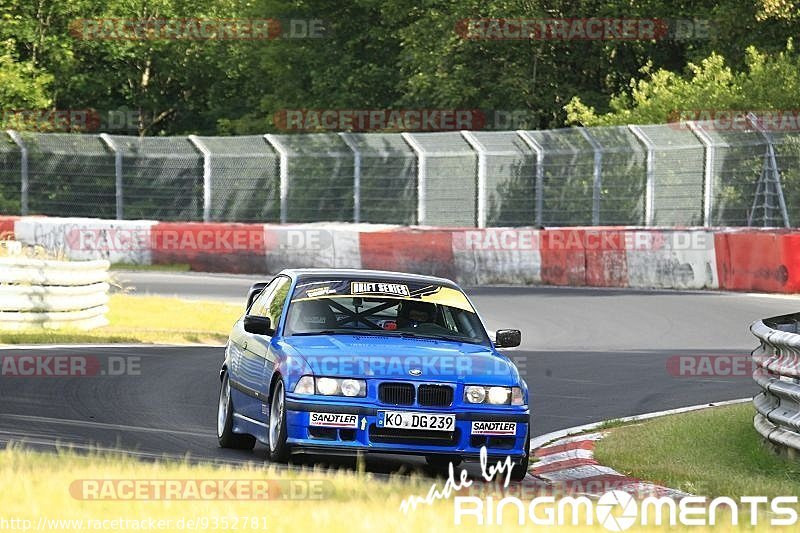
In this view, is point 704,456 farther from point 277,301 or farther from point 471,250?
point 471,250

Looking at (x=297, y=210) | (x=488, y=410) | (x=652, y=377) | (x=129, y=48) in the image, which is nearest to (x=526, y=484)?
(x=488, y=410)

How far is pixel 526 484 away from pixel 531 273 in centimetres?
1952

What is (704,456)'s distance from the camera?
38.5 ft

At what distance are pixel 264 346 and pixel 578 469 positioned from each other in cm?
228

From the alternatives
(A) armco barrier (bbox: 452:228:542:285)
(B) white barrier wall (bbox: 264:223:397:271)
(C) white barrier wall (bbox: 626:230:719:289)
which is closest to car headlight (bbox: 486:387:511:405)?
(C) white barrier wall (bbox: 626:230:719:289)

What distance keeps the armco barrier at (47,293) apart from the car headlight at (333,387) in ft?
35.0

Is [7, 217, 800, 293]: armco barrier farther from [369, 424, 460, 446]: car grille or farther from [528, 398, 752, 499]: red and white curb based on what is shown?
[369, 424, 460, 446]: car grille

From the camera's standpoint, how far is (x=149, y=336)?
21.1 metres

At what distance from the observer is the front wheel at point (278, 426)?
34.0 feet

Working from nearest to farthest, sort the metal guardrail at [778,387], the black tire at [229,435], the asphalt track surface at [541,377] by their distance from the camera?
the metal guardrail at [778,387] → the black tire at [229,435] → the asphalt track surface at [541,377]

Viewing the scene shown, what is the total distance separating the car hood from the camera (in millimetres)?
10422

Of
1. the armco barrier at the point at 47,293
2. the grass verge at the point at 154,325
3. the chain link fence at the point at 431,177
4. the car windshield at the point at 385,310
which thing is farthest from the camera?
the chain link fence at the point at 431,177

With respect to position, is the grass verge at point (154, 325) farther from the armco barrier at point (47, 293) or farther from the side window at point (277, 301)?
the side window at point (277, 301)

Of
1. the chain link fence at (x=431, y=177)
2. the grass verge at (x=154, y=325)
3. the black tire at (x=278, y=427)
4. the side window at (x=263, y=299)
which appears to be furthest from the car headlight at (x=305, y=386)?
the chain link fence at (x=431, y=177)
